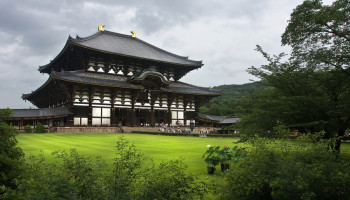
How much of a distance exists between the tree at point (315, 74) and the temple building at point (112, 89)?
91.7 feet

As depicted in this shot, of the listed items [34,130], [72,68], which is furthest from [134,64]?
[34,130]

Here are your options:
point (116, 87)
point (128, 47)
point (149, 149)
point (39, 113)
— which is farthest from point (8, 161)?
point (128, 47)

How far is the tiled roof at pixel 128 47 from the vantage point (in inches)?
1652

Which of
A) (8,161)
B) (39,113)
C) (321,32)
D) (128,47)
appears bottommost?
(8,161)

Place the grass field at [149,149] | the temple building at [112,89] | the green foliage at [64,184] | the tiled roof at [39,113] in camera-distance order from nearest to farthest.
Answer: the green foliage at [64,184], the grass field at [149,149], the tiled roof at [39,113], the temple building at [112,89]

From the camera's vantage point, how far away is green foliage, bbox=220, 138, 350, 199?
17.7ft

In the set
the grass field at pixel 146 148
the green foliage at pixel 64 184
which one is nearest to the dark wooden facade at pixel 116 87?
the grass field at pixel 146 148

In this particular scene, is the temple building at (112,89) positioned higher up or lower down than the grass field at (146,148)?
higher up

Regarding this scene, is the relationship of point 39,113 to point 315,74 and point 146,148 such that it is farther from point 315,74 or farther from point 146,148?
point 315,74

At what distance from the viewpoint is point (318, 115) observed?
1027 cm

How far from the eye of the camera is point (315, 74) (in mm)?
10125

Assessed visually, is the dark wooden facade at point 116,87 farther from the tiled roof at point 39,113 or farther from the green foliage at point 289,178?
the green foliage at point 289,178

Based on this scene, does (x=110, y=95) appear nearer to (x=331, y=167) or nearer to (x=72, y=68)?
(x=72, y=68)

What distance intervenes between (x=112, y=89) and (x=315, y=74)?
1235 inches
